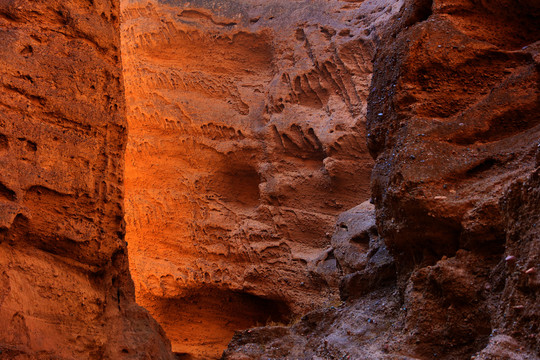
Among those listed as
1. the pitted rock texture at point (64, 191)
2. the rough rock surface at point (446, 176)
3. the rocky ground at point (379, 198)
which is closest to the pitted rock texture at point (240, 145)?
the rocky ground at point (379, 198)

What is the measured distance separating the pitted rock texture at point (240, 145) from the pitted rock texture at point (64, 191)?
5210 millimetres

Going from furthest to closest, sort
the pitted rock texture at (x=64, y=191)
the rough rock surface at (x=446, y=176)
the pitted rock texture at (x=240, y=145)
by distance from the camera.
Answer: the pitted rock texture at (x=240, y=145) < the pitted rock texture at (x=64, y=191) < the rough rock surface at (x=446, y=176)

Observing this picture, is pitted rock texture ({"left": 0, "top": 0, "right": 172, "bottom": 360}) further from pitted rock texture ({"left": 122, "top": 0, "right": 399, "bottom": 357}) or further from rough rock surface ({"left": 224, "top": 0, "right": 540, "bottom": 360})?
pitted rock texture ({"left": 122, "top": 0, "right": 399, "bottom": 357})

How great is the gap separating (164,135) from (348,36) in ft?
14.8

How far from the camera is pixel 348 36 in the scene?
12.1 meters

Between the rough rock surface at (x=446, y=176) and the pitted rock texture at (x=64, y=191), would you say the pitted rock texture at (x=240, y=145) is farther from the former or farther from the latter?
the pitted rock texture at (x=64, y=191)

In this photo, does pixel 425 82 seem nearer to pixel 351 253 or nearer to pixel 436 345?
pixel 436 345

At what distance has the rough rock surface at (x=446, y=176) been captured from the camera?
13.6ft

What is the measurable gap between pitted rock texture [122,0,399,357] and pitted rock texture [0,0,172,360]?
5.21 m

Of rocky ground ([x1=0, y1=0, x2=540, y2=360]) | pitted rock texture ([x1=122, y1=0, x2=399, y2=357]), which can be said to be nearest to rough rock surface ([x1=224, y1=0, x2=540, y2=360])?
rocky ground ([x1=0, y1=0, x2=540, y2=360])

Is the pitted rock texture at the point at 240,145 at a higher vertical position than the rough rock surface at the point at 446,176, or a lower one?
higher

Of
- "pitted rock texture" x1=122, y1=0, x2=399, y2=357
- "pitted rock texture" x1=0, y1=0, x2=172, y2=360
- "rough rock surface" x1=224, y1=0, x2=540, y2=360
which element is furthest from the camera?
"pitted rock texture" x1=122, y1=0, x2=399, y2=357

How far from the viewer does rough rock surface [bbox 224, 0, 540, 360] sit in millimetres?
4156

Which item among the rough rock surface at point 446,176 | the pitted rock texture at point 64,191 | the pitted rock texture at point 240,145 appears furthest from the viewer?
the pitted rock texture at point 240,145
